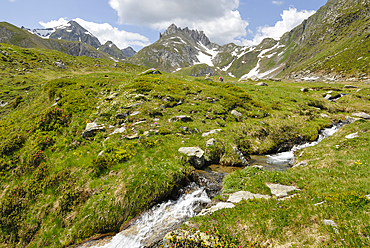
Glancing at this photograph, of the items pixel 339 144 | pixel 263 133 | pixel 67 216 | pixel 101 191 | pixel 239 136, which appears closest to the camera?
pixel 67 216

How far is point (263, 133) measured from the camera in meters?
21.6

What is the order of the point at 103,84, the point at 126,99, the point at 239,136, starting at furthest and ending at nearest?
the point at 103,84
the point at 126,99
the point at 239,136

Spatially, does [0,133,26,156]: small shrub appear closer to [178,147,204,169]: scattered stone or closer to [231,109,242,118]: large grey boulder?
[178,147,204,169]: scattered stone

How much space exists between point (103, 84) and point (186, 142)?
2627 centimetres

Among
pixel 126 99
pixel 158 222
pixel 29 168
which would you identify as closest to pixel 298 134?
pixel 158 222

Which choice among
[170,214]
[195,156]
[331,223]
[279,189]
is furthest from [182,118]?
[331,223]

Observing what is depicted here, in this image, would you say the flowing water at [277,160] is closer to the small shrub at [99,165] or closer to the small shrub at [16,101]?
the small shrub at [99,165]

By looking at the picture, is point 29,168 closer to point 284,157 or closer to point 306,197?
point 306,197

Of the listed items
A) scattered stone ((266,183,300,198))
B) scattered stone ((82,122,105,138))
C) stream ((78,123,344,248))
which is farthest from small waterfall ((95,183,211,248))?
scattered stone ((82,122,105,138))

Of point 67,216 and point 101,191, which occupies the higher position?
point 101,191

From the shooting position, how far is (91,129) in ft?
62.0

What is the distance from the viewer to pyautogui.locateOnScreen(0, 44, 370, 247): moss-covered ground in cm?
796

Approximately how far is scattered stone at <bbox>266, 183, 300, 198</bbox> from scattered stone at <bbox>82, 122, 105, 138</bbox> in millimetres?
20018

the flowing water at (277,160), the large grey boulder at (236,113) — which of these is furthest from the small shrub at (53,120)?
the large grey boulder at (236,113)
